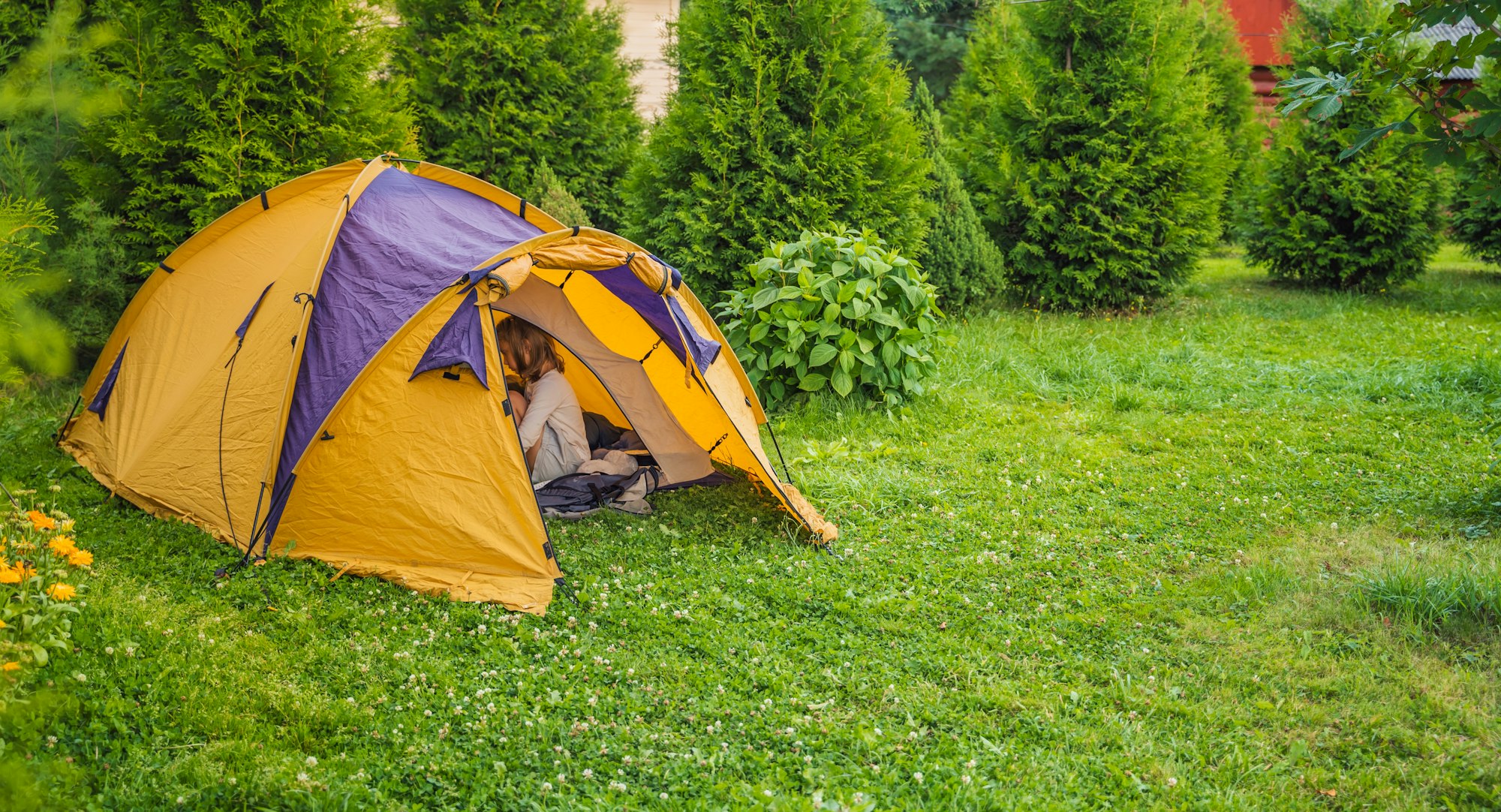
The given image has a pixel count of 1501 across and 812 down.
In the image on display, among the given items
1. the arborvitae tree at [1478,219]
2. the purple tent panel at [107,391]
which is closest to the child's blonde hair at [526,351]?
the purple tent panel at [107,391]

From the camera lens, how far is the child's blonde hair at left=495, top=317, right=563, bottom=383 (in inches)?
217

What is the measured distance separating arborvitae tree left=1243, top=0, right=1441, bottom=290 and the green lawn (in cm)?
532

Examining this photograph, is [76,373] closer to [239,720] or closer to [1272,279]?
[239,720]

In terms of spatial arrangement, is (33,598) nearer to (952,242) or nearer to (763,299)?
(763,299)

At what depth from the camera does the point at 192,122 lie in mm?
6605

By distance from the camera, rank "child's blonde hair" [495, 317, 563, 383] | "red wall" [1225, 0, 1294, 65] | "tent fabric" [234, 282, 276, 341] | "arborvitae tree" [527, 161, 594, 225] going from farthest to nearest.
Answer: "red wall" [1225, 0, 1294, 65] < "arborvitae tree" [527, 161, 594, 225] < "child's blonde hair" [495, 317, 563, 383] < "tent fabric" [234, 282, 276, 341]

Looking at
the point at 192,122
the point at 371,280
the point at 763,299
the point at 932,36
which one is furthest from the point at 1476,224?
the point at 192,122

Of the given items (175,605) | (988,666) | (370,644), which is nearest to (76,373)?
(175,605)

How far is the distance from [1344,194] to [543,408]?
30.3 ft

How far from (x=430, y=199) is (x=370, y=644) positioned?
8.17 feet

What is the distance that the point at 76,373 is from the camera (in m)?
7.19

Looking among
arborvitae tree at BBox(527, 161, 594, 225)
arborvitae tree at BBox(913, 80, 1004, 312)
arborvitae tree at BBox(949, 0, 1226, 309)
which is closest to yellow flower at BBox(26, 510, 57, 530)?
arborvitae tree at BBox(527, 161, 594, 225)

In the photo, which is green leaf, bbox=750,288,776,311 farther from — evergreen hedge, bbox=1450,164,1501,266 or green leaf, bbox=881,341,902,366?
evergreen hedge, bbox=1450,164,1501,266

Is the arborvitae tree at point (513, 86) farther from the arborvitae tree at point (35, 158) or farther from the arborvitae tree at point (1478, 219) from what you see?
the arborvitae tree at point (1478, 219)
